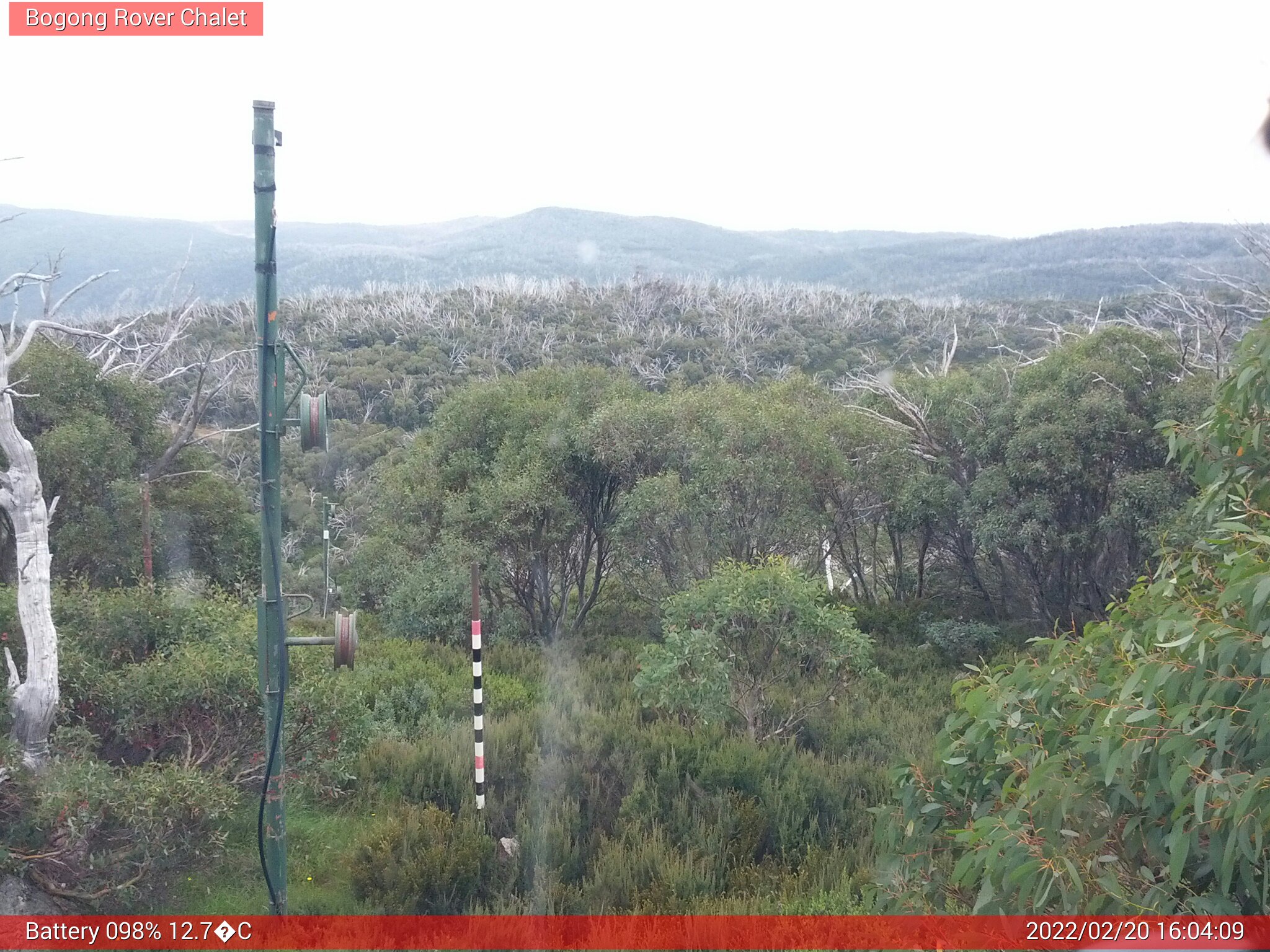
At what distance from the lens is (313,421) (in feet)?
13.6

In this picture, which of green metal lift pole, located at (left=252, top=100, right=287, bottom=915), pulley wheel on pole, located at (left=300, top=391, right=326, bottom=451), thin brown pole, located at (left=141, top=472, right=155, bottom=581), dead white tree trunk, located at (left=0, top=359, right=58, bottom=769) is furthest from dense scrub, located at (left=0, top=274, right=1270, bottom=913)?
pulley wheel on pole, located at (left=300, top=391, right=326, bottom=451)

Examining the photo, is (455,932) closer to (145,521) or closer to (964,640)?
(145,521)

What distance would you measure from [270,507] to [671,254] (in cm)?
4461

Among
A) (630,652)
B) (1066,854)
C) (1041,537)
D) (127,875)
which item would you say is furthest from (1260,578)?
(1041,537)

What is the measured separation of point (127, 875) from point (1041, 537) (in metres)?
9.75

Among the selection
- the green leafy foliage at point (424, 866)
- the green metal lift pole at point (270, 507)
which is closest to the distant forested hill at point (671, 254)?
the green metal lift pole at point (270, 507)

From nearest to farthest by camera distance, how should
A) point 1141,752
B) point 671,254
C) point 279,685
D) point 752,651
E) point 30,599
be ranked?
point 1141,752
point 279,685
point 30,599
point 752,651
point 671,254

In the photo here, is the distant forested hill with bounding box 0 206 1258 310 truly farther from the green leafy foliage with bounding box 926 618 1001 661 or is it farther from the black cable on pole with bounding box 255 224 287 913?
the black cable on pole with bounding box 255 224 287 913

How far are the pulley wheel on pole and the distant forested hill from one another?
15045 mm

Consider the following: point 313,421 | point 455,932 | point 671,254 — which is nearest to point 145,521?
point 313,421

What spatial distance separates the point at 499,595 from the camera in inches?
445

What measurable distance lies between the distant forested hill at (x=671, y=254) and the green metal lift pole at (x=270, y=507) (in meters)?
14.7

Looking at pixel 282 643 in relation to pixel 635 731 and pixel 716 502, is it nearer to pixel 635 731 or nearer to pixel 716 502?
pixel 635 731

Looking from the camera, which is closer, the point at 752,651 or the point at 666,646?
the point at 666,646
